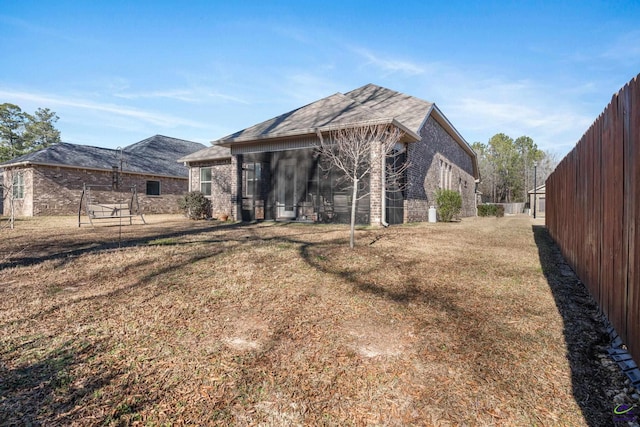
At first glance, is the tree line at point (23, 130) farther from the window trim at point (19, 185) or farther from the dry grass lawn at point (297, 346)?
the dry grass lawn at point (297, 346)

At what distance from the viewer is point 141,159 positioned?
20766mm

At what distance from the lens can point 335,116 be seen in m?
10.6

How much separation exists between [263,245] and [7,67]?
18863 mm

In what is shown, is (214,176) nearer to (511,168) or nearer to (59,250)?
(59,250)

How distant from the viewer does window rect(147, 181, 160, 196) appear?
65.0ft

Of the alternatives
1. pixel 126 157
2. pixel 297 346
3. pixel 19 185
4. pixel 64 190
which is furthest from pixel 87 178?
pixel 297 346

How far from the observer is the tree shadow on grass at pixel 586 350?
1725mm

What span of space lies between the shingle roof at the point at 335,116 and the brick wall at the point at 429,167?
34.2 inches

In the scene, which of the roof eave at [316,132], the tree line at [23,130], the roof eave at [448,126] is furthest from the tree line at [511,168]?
the tree line at [23,130]

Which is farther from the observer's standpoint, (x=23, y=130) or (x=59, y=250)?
(x=23, y=130)

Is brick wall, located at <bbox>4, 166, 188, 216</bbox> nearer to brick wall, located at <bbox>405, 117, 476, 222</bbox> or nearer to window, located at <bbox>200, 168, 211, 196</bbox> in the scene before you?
window, located at <bbox>200, 168, 211, 196</bbox>

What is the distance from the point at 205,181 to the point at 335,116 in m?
8.80

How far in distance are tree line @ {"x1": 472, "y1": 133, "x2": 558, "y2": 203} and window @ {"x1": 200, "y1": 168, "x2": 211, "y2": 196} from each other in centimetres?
4127

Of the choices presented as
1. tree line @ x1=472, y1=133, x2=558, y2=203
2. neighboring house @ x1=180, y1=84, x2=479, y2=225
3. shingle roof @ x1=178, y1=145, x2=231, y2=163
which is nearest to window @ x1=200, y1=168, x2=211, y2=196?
shingle roof @ x1=178, y1=145, x2=231, y2=163
